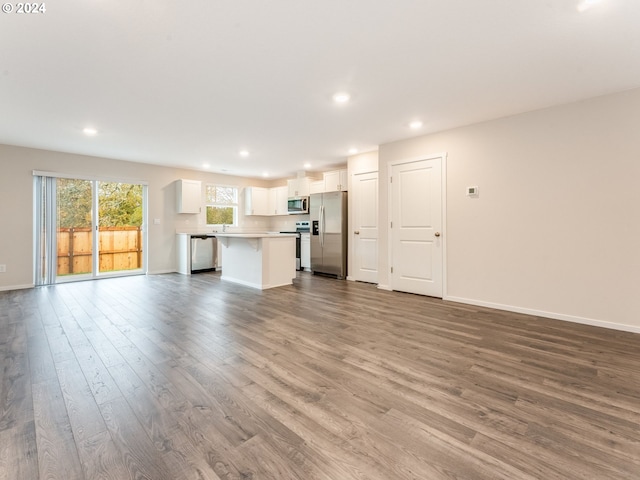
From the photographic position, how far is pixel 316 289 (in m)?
5.09

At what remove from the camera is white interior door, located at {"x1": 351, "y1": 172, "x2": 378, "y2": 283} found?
5.52 meters

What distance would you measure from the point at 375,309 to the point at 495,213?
206 centimetres

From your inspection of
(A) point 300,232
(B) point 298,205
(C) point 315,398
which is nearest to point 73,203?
(B) point 298,205

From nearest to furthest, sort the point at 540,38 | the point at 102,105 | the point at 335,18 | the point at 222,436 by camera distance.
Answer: the point at 222,436, the point at 335,18, the point at 540,38, the point at 102,105

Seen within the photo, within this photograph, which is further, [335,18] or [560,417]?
[335,18]

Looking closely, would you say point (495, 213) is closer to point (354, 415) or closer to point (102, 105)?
point (354, 415)

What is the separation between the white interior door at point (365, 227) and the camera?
5516 millimetres

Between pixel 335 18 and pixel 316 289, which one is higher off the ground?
pixel 335 18

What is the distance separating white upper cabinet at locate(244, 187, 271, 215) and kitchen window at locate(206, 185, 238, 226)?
1.05ft

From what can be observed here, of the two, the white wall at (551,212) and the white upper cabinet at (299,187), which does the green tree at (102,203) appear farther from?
the white wall at (551,212)

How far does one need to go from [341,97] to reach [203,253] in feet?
17.4

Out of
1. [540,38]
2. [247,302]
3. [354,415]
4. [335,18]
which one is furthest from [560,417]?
[247,302]

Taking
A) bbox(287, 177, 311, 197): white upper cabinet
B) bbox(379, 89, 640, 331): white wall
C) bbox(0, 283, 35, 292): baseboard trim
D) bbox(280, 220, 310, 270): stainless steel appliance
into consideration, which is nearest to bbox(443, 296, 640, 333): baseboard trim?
bbox(379, 89, 640, 331): white wall

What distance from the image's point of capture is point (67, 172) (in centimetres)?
557
